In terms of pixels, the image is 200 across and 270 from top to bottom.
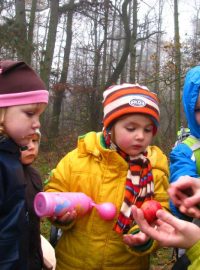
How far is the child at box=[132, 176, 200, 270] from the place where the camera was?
168 cm

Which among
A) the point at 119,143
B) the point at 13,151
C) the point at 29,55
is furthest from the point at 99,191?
the point at 29,55

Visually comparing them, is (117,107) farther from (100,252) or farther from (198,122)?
(100,252)

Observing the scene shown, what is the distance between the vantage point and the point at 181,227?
65.7 inches

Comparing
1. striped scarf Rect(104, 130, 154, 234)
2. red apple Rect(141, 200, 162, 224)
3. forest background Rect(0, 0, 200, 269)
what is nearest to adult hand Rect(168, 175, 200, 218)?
red apple Rect(141, 200, 162, 224)

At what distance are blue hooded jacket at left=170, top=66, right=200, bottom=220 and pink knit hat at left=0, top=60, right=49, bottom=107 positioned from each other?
0.93 m

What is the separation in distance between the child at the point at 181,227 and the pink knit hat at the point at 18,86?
0.83 metres

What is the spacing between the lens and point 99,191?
2539 millimetres

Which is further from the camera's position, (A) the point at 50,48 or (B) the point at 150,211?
(A) the point at 50,48

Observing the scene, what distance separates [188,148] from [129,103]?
479mm

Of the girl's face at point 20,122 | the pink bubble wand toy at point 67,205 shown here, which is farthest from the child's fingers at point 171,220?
the girl's face at point 20,122

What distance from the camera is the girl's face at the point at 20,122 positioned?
213cm

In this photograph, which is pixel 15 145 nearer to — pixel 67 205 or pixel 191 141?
pixel 67 205

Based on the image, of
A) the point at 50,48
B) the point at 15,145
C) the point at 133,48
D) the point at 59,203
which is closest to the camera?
the point at 15,145

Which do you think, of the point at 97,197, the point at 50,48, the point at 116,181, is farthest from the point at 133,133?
the point at 50,48
